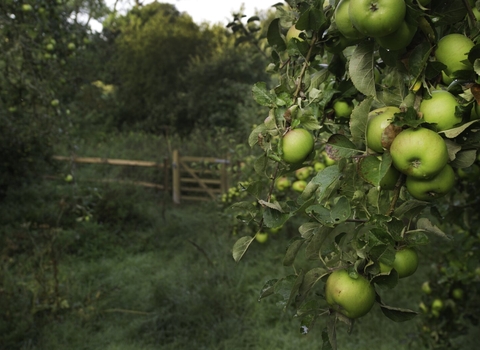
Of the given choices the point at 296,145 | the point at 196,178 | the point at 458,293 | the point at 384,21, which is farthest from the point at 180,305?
the point at 196,178

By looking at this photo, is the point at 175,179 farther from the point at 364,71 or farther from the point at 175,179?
the point at 364,71

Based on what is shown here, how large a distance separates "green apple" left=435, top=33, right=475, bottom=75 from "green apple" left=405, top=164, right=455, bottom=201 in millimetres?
129

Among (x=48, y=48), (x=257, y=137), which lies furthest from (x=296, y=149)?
(x=48, y=48)

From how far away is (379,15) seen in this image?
0.51m

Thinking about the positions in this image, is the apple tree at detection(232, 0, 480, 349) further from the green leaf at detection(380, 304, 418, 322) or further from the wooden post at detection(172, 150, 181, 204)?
the wooden post at detection(172, 150, 181, 204)

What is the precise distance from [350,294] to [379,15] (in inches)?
14.1

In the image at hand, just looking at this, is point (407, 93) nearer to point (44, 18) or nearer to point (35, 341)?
point (44, 18)

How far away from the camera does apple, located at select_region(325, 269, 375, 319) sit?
59 cm

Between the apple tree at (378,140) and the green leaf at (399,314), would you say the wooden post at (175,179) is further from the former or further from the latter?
the green leaf at (399,314)

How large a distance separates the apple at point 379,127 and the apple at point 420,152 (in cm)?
3

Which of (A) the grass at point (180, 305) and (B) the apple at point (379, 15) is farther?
(A) the grass at point (180, 305)

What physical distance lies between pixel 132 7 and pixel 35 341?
2.65 m

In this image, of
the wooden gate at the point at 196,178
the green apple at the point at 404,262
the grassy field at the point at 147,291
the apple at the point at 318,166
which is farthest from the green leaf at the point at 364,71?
the wooden gate at the point at 196,178

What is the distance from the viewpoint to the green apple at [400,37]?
54 cm
